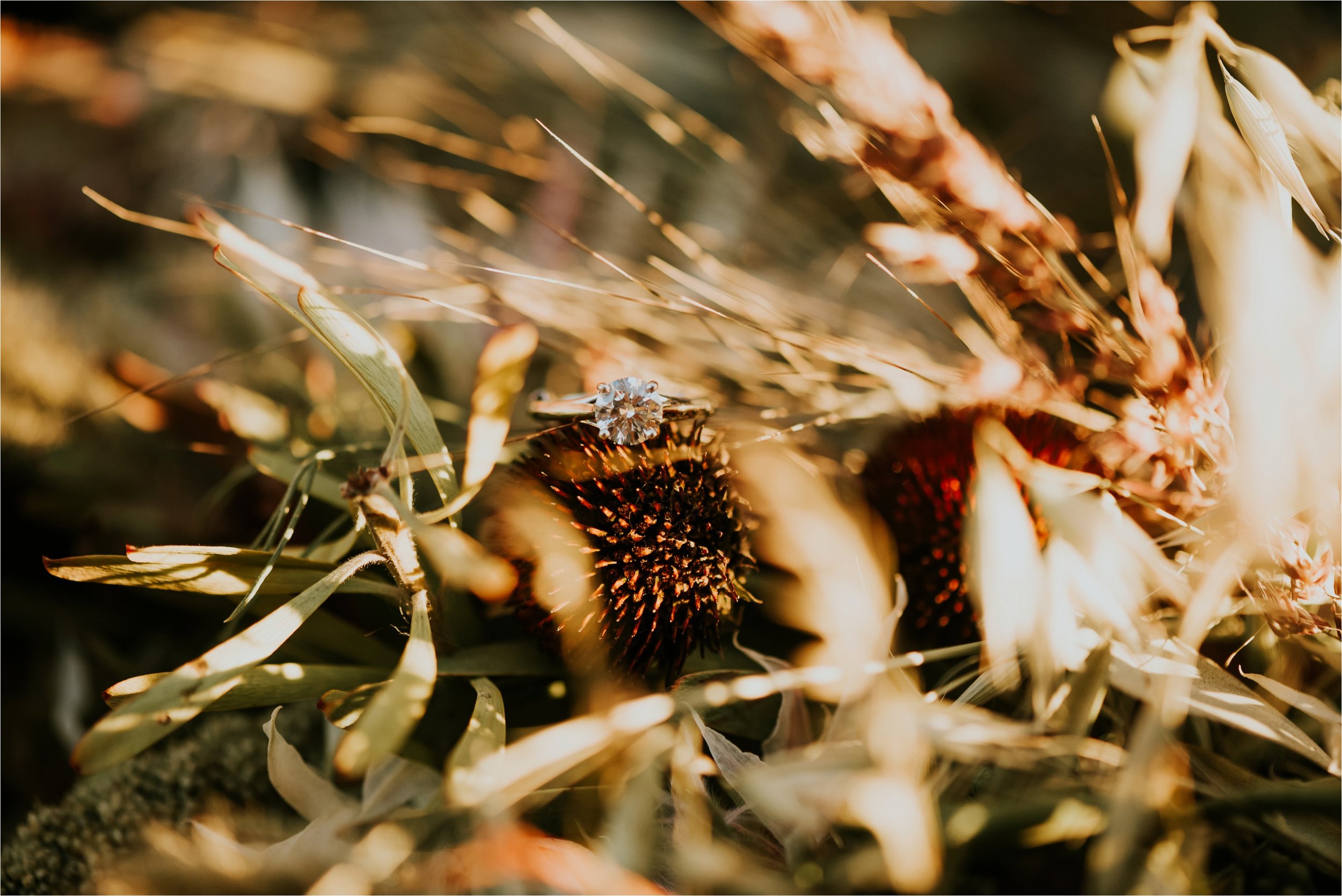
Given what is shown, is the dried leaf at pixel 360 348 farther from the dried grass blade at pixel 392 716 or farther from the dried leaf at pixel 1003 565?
the dried leaf at pixel 1003 565

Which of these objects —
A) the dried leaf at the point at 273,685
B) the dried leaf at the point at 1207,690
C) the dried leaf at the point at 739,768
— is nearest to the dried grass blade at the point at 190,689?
the dried leaf at the point at 273,685

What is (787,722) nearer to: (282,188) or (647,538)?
(647,538)

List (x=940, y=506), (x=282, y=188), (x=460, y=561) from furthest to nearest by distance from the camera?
(x=282, y=188) → (x=940, y=506) → (x=460, y=561)

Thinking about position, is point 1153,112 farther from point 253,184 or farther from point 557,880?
point 253,184

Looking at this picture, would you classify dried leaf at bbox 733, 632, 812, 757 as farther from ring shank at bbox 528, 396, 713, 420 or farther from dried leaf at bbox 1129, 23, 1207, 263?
dried leaf at bbox 1129, 23, 1207, 263

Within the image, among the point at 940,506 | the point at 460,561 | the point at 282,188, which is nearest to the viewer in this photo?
the point at 460,561

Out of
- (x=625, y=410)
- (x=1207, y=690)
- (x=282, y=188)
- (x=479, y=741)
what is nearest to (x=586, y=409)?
(x=625, y=410)

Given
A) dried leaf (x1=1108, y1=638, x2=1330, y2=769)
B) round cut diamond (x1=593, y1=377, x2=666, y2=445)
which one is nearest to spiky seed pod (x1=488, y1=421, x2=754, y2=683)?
round cut diamond (x1=593, y1=377, x2=666, y2=445)
